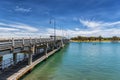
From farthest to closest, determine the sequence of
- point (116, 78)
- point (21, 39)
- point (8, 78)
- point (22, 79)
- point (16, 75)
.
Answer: point (21, 39) < point (116, 78) < point (22, 79) < point (16, 75) < point (8, 78)

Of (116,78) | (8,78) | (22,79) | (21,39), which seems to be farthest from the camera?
(21,39)

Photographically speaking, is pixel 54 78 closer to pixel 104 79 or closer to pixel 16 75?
pixel 16 75

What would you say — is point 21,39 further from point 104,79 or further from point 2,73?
point 104,79

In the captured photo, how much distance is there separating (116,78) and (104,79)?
1.80 meters

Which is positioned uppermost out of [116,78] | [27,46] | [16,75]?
[27,46]

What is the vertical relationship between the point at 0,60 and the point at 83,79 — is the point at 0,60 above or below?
above

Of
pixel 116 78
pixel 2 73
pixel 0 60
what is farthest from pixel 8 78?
pixel 116 78

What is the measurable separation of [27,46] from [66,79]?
772 centimetres

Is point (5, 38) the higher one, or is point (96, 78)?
point (5, 38)

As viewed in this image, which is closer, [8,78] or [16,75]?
[8,78]

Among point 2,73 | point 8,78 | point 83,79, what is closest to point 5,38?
point 2,73

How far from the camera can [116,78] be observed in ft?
65.1

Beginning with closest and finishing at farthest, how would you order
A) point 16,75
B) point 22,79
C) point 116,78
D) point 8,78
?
point 8,78, point 16,75, point 22,79, point 116,78

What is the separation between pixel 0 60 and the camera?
1992 centimetres
